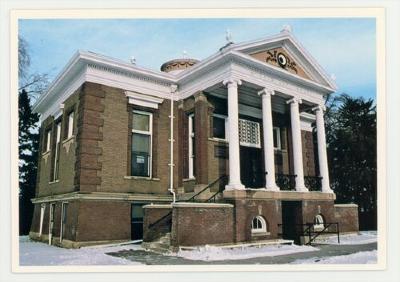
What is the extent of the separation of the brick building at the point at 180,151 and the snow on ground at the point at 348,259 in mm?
2460

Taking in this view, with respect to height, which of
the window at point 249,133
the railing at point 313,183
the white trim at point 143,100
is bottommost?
the railing at point 313,183

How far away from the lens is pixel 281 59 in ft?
47.2

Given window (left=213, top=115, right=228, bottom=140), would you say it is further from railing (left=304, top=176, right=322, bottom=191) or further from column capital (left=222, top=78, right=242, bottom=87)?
railing (left=304, top=176, right=322, bottom=191)

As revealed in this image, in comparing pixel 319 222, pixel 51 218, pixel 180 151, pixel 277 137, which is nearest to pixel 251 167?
pixel 277 137

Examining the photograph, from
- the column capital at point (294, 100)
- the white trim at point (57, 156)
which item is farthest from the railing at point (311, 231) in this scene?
the white trim at point (57, 156)

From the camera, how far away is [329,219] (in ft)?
47.7

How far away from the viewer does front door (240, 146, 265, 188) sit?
15.7 metres

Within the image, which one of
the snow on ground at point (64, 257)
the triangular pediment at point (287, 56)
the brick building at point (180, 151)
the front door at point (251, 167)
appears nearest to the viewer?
the snow on ground at point (64, 257)

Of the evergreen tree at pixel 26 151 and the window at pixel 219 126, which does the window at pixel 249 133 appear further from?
the evergreen tree at pixel 26 151

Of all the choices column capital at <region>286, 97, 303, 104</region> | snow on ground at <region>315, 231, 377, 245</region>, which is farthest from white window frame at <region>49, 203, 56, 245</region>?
column capital at <region>286, 97, 303, 104</region>

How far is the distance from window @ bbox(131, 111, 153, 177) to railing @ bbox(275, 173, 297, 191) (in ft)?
15.5

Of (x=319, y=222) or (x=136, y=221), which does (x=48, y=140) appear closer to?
(x=136, y=221)

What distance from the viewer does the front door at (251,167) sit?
1569cm
